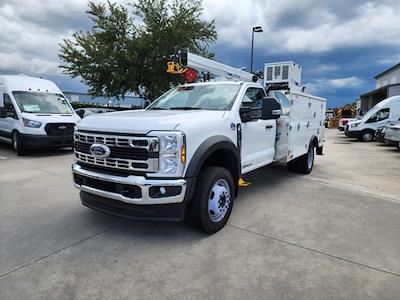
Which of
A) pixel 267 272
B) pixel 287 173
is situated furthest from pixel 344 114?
pixel 267 272

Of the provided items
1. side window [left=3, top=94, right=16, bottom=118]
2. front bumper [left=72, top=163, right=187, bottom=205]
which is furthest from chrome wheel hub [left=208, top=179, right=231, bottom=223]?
side window [left=3, top=94, right=16, bottom=118]

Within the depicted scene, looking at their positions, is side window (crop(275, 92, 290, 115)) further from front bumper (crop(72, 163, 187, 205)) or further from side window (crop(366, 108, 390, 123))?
side window (crop(366, 108, 390, 123))

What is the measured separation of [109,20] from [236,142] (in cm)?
1972

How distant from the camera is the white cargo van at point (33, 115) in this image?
9305 mm

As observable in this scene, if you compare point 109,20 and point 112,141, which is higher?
point 109,20

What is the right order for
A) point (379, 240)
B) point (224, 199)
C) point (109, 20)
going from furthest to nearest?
1. point (109, 20)
2. point (224, 199)
3. point (379, 240)

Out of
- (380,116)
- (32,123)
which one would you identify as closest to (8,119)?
(32,123)

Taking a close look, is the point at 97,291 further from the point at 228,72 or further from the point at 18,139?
the point at 18,139

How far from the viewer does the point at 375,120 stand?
17.9 m

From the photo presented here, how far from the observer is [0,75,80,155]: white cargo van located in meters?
9.30

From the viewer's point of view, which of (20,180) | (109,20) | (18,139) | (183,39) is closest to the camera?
(20,180)

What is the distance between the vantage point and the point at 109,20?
68.8 ft

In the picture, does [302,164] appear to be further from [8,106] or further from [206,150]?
[8,106]

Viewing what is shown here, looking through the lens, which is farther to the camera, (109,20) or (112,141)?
(109,20)
